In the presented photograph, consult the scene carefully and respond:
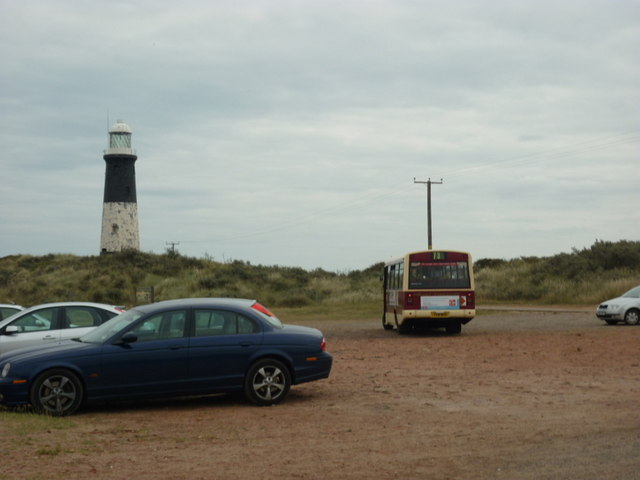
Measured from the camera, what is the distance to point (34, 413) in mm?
12617

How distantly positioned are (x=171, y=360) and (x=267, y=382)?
4.64 feet

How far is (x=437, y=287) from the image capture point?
28109mm

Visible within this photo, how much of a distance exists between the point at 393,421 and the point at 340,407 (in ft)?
4.94

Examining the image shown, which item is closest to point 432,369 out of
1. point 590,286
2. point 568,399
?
point 568,399

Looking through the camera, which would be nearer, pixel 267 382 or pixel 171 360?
pixel 171 360

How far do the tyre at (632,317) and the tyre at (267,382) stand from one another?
19.5 m

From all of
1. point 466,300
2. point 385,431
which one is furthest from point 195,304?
point 466,300

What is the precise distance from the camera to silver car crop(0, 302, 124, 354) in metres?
16.0

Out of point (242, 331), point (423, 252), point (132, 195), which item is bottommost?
point (242, 331)

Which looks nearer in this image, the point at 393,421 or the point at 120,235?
the point at 393,421

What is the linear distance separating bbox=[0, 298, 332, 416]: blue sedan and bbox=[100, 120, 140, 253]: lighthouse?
184 feet

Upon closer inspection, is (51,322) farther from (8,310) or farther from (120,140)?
(120,140)

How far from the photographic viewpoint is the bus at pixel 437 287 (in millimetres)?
28031

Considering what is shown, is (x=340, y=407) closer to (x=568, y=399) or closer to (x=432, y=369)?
(x=568, y=399)
